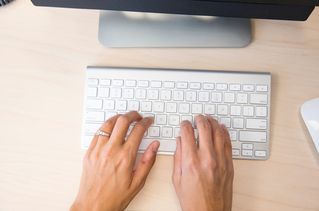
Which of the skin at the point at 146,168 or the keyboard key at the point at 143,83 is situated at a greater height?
the keyboard key at the point at 143,83

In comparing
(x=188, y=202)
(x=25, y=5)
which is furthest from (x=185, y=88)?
(x=25, y=5)

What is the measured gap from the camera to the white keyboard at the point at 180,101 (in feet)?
1.97

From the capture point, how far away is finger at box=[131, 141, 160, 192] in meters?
0.58

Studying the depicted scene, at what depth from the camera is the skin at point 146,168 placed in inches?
22.9

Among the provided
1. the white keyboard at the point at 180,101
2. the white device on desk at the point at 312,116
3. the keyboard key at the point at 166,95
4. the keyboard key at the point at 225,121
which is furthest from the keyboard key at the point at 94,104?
the white device on desk at the point at 312,116

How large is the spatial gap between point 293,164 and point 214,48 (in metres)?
0.24

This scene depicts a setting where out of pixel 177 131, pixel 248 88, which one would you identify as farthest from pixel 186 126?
pixel 248 88

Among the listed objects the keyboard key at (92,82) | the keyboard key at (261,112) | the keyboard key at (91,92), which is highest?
the keyboard key at (92,82)

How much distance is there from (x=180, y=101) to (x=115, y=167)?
0.15 metres

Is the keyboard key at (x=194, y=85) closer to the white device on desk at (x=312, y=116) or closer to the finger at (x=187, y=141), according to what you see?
the finger at (x=187, y=141)

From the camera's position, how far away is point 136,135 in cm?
58

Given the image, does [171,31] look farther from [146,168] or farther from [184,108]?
[146,168]

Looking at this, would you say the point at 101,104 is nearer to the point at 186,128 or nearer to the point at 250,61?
the point at 186,128

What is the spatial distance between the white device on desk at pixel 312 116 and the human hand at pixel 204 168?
0.45 ft
